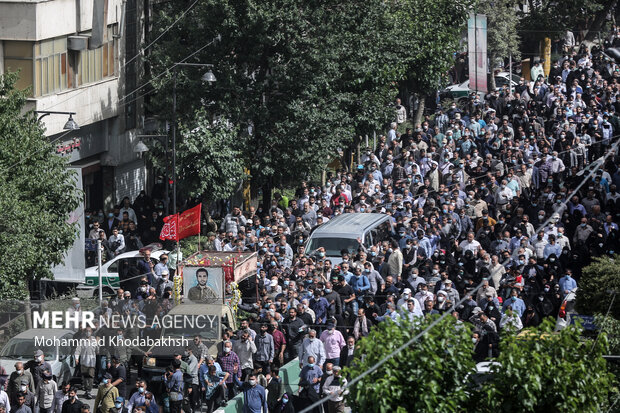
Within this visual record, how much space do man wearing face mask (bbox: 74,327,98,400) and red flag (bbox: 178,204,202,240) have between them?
17.8 ft

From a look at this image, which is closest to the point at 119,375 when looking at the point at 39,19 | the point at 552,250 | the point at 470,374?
the point at 552,250

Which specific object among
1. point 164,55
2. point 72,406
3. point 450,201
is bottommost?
point 72,406

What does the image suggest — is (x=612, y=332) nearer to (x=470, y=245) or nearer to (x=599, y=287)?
(x=599, y=287)

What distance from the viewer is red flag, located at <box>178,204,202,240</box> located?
90.3 ft

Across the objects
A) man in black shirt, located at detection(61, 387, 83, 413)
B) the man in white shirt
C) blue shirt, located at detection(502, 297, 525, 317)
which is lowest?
man in black shirt, located at detection(61, 387, 83, 413)

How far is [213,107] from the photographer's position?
3388 cm

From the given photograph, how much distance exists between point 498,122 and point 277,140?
19.2 feet

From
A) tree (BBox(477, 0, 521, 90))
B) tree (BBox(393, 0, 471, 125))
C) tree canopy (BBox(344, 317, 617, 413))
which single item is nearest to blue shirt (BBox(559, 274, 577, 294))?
tree canopy (BBox(344, 317, 617, 413))

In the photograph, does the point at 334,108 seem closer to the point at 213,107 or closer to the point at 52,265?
the point at 213,107

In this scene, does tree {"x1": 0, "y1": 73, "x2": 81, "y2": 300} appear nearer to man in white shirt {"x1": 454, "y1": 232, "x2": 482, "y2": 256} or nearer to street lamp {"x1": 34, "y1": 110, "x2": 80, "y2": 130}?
street lamp {"x1": 34, "y1": 110, "x2": 80, "y2": 130}

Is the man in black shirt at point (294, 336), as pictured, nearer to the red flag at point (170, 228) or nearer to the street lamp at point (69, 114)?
the red flag at point (170, 228)

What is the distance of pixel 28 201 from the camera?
2566cm

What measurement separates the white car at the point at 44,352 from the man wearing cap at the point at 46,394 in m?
1.05

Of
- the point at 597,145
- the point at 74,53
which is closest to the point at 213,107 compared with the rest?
the point at 74,53
